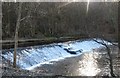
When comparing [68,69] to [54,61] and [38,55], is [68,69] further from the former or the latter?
[38,55]

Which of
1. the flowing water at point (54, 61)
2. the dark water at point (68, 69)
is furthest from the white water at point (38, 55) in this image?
the dark water at point (68, 69)

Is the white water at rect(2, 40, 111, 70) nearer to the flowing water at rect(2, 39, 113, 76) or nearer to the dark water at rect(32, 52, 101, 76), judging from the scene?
the flowing water at rect(2, 39, 113, 76)

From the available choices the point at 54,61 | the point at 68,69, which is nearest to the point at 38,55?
the point at 54,61

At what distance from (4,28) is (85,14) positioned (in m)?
19.1

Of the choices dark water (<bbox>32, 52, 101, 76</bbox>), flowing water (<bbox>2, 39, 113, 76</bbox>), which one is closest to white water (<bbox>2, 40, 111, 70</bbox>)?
flowing water (<bbox>2, 39, 113, 76</bbox>)

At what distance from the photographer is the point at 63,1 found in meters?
55.4

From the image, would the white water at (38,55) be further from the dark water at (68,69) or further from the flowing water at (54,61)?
the dark water at (68,69)

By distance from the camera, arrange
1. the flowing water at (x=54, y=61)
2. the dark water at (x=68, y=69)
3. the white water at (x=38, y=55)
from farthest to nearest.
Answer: the white water at (x=38, y=55)
the flowing water at (x=54, y=61)
the dark water at (x=68, y=69)

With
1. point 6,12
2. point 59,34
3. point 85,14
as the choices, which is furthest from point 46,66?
point 85,14

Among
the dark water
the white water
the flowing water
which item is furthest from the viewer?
the white water

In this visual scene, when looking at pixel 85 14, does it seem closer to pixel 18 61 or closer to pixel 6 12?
pixel 6 12

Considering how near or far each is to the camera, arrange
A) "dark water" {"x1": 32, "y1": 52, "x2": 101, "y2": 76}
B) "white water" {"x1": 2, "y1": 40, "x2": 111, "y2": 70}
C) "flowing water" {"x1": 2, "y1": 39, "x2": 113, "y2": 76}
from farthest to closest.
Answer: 1. "white water" {"x1": 2, "y1": 40, "x2": 111, "y2": 70}
2. "flowing water" {"x1": 2, "y1": 39, "x2": 113, "y2": 76}
3. "dark water" {"x1": 32, "y1": 52, "x2": 101, "y2": 76}

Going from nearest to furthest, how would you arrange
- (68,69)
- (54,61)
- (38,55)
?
(68,69) < (54,61) < (38,55)

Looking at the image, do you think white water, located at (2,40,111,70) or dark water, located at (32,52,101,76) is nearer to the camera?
dark water, located at (32,52,101,76)
